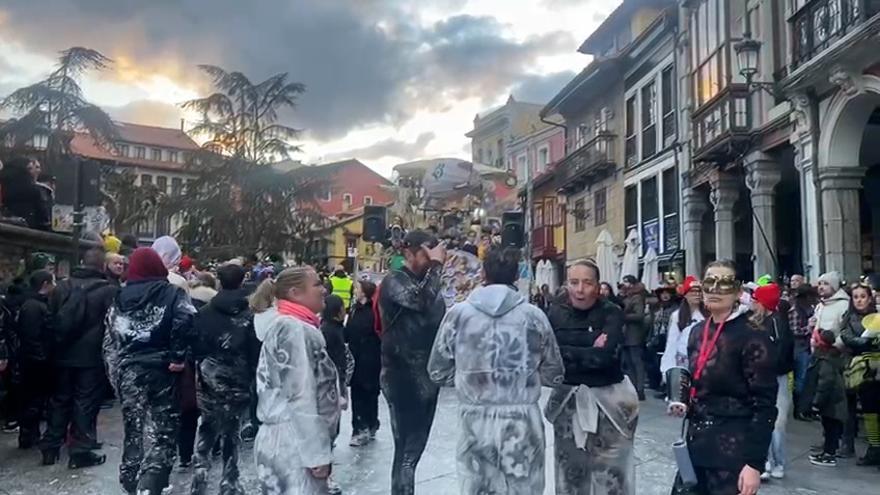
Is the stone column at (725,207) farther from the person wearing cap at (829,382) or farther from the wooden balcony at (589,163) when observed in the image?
the person wearing cap at (829,382)

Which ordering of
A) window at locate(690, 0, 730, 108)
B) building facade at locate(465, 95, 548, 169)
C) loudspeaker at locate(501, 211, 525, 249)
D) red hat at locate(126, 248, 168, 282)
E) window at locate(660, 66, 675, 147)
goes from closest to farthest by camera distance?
red hat at locate(126, 248, 168, 282) < loudspeaker at locate(501, 211, 525, 249) < window at locate(690, 0, 730, 108) < window at locate(660, 66, 675, 147) < building facade at locate(465, 95, 548, 169)

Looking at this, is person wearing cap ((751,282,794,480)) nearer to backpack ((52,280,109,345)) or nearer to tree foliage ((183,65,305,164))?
backpack ((52,280,109,345))

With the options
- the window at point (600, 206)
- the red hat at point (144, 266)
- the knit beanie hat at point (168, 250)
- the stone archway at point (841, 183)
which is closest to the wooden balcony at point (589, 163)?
the window at point (600, 206)

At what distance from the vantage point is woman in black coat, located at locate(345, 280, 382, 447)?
852 centimetres

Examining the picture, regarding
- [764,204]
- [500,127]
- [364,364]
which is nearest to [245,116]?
[500,127]

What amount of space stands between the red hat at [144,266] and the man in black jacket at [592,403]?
3.06 meters

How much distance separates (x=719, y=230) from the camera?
18.2m

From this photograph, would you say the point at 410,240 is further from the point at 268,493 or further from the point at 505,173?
the point at 505,173

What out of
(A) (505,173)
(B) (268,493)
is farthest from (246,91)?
(B) (268,493)

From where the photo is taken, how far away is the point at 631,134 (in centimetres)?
2578

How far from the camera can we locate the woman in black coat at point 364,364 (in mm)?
8516

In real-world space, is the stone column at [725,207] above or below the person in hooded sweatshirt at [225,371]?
above

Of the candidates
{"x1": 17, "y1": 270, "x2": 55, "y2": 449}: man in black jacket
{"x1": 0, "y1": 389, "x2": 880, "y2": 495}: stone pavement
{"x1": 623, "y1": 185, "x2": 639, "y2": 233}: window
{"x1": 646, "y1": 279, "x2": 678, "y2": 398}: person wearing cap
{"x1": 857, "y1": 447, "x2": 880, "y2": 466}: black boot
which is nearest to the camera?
{"x1": 0, "y1": 389, "x2": 880, "y2": 495}: stone pavement

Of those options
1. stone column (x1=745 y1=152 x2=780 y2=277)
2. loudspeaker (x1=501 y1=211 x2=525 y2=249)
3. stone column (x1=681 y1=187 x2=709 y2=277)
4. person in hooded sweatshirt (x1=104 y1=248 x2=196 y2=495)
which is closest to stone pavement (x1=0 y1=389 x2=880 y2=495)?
person in hooded sweatshirt (x1=104 y1=248 x2=196 y2=495)
